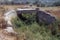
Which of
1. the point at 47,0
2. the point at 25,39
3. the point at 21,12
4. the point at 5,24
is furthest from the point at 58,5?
the point at 25,39

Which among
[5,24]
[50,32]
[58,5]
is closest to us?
[5,24]

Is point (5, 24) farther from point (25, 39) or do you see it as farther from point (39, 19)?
point (39, 19)

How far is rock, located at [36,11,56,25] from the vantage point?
14414 mm

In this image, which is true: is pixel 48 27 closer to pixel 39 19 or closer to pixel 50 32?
pixel 50 32

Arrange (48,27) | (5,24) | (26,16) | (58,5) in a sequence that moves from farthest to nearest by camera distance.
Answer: (58,5)
(26,16)
(48,27)
(5,24)

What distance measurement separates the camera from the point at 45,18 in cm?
1529

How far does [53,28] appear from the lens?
13.7 meters

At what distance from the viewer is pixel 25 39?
28.0ft

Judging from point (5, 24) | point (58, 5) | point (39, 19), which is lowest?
point (58, 5)

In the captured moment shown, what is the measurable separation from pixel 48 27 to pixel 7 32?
16.9ft

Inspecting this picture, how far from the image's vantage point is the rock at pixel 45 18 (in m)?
14.4

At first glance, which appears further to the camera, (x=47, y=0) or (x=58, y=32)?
(x=47, y=0)

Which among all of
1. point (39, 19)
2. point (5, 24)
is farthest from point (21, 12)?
point (5, 24)

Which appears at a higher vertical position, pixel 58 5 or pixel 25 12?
pixel 25 12
